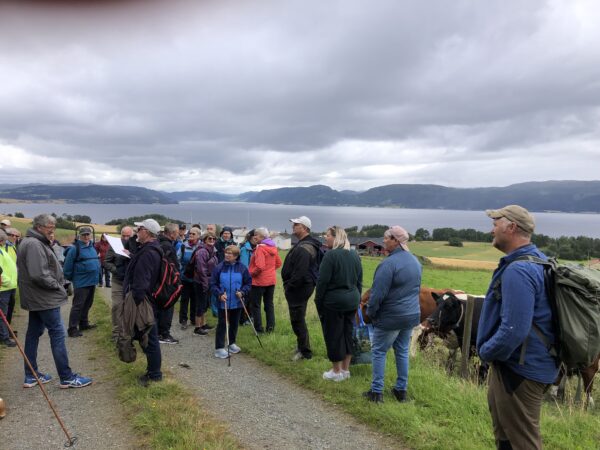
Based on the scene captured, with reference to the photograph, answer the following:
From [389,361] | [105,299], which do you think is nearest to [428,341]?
[389,361]

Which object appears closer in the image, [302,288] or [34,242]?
[34,242]

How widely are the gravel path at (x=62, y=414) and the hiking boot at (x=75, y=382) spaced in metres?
0.06

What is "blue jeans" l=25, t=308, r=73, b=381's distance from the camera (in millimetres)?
4820

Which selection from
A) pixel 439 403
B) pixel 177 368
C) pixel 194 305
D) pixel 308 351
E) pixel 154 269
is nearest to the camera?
pixel 439 403

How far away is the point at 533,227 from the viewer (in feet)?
8.84

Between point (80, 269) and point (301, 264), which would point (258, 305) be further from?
point (80, 269)

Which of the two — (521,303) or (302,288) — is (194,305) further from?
(521,303)

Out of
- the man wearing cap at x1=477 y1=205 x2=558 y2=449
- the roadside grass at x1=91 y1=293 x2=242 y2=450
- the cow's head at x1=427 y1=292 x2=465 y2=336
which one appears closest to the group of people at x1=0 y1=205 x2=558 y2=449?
the man wearing cap at x1=477 y1=205 x2=558 y2=449

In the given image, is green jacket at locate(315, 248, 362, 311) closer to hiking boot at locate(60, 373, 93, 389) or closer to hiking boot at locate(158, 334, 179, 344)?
hiking boot at locate(60, 373, 93, 389)

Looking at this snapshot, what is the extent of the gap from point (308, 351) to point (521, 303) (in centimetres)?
416

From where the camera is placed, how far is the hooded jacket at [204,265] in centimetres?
768

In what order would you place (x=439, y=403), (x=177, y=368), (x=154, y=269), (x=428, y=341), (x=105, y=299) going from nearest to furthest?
(x=439, y=403) → (x=154, y=269) → (x=177, y=368) → (x=428, y=341) → (x=105, y=299)

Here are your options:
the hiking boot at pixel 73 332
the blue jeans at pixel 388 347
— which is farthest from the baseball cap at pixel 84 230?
the blue jeans at pixel 388 347

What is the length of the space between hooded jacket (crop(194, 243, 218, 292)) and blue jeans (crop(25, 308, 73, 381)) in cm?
297
